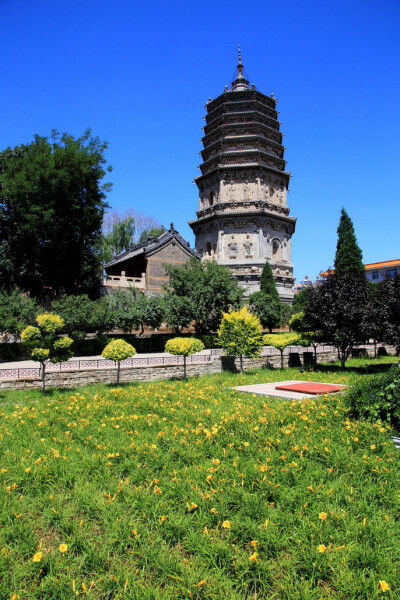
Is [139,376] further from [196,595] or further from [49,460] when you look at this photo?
[196,595]

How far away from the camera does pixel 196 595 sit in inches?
113

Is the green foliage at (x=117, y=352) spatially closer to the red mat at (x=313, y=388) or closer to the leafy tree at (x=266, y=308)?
the red mat at (x=313, y=388)

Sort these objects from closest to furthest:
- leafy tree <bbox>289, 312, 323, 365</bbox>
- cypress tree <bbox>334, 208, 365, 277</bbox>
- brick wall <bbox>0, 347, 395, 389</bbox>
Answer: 1. brick wall <bbox>0, 347, 395, 389</bbox>
2. leafy tree <bbox>289, 312, 323, 365</bbox>
3. cypress tree <bbox>334, 208, 365, 277</bbox>

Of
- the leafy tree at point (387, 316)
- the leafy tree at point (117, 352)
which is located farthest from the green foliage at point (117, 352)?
the leafy tree at point (387, 316)

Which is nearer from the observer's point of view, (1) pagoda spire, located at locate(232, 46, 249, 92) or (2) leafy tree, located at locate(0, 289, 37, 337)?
(2) leafy tree, located at locate(0, 289, 37, 337)

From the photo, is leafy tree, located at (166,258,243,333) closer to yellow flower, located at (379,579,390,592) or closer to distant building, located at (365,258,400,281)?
yellow flower, located at (379,579,390,592)

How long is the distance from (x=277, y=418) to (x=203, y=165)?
120 feet

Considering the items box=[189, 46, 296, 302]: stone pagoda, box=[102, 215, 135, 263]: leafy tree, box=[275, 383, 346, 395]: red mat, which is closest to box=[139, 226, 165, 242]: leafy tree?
box=[102, 215, 135, 263]: leafy tree

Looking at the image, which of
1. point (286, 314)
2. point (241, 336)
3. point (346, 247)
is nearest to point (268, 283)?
point (286, 314)

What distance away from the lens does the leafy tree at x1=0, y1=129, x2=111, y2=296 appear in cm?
2328

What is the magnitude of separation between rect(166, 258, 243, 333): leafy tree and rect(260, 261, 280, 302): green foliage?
7.08 metres

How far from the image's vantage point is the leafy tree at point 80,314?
834 inches

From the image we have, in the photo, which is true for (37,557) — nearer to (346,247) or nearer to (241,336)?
(241,336)

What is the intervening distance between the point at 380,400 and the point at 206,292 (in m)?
17.8
